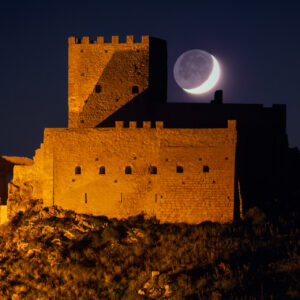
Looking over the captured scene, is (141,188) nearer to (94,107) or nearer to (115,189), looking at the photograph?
(115,189)

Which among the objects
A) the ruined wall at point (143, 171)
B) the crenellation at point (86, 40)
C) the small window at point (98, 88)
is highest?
the crenellation at point (86, 40)

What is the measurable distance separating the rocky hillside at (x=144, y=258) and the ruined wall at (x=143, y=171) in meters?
Result: 0.86

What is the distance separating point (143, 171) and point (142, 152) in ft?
3.59

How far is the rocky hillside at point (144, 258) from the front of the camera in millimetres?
27641

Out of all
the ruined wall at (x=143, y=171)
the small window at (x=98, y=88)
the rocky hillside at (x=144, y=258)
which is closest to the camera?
the rocky hillside at (x=144, y=258)

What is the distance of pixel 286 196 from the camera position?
37.5 m

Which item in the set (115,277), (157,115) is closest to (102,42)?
(157,115)

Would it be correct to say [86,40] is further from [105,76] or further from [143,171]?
[143,171]

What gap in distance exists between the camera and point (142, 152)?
34188 millimetres

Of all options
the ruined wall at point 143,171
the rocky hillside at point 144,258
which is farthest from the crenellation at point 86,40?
the rocky hillside at point 144,258

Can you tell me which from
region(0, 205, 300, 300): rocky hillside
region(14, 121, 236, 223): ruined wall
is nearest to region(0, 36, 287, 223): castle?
region(14, 121, 236, 223): ruined wall

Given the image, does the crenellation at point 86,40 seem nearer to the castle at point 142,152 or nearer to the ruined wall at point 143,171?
the castle at point 142,152

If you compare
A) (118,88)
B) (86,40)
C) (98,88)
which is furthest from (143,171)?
(86,40)

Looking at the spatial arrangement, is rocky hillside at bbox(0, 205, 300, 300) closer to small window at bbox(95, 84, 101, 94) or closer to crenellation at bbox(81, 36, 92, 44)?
small window at bbox(95, 84, 101, 94)
